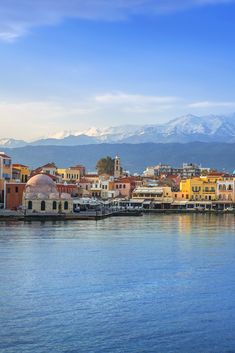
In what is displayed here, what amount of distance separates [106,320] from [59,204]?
151 ft

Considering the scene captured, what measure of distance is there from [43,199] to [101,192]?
29.2m

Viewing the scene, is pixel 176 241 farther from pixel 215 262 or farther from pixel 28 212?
pixel 28 212

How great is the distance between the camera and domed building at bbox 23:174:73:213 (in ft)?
209

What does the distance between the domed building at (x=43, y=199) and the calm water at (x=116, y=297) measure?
2708 centimetres

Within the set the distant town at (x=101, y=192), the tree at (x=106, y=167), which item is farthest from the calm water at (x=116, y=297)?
the tree at (x=106, y=167)

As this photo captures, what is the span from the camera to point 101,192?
92.4m

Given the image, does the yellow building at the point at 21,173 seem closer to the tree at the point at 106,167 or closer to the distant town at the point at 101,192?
Answer: the distant town at the point at 101,192

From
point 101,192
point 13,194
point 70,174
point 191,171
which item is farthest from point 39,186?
point 191,171

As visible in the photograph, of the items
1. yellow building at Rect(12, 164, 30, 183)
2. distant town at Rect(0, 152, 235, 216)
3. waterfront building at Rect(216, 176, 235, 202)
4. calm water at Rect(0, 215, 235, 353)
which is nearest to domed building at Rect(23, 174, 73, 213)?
distant town at Rect(0, 152, 235, 216)

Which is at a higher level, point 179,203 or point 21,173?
point 21,173

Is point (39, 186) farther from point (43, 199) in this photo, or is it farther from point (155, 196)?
point (155, 196)

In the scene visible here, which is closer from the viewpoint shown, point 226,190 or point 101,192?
point 226,190

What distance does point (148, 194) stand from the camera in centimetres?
8888

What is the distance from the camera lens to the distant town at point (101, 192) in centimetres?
6438
